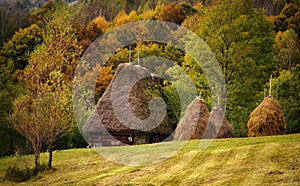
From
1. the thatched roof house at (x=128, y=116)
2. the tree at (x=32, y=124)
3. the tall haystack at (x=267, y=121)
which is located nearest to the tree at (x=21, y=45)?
the thatched roof house at (x=128, y=116)

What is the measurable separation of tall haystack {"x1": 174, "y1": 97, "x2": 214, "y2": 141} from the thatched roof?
237 cm

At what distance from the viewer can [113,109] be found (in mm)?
28172

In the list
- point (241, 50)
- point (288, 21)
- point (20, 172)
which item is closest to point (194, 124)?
point (20, 172)

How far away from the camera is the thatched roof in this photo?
27594 millimetres

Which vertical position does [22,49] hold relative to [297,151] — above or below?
above

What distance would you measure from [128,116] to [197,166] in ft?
30.3

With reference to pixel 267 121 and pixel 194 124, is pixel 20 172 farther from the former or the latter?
pixel 267 121

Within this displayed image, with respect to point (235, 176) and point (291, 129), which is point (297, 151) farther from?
point (291, 129)

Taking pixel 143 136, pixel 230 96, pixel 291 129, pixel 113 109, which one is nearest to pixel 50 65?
pixel 113 109

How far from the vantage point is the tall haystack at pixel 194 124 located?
25.5 m

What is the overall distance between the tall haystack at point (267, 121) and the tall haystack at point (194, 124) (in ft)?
7.33

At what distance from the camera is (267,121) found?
24.9 m

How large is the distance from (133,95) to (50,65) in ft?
15.8

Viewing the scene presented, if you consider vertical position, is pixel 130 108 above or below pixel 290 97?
below
